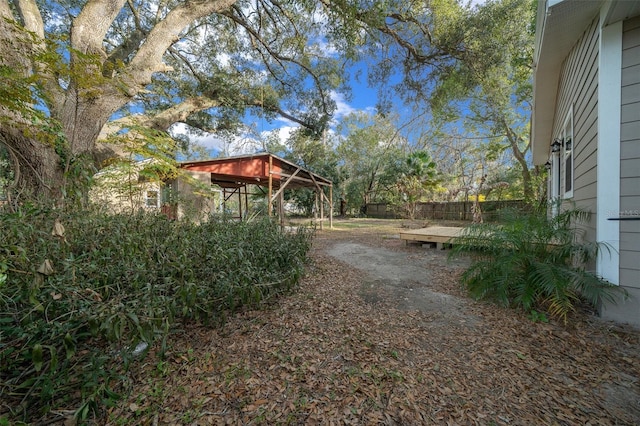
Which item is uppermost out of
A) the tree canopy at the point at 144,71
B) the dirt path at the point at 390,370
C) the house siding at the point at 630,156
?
the tree canopy at the point at 144,71

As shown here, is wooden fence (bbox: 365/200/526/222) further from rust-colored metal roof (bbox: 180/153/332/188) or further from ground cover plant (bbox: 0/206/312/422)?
Result: ground cover plant (bbox: 0/206/312/422)

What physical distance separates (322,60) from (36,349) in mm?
10041

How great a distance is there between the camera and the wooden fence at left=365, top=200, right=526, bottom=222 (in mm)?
12711

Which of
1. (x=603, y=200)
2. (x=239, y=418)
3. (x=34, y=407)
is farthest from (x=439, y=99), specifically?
(x=34, y=407)

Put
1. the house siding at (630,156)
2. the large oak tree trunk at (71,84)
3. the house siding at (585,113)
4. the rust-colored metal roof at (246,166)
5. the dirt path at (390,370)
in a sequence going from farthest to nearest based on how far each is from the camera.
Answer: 1. the rust-colored metal roof at (246,166)
2. the large oak tree trunk at (71,84)
3. the house siding at (585,113)
4. the house siding at (630,156)
5. the dirt path at (390,370)

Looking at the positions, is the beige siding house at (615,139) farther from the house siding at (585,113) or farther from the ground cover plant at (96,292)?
the ground cover plant at (96,292)

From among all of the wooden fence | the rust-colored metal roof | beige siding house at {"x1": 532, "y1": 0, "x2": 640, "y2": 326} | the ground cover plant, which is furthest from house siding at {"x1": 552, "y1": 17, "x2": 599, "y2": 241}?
the wooden fence

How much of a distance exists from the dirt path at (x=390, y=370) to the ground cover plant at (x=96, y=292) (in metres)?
0.27

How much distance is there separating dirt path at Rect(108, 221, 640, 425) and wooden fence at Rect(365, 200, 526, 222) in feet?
32.5

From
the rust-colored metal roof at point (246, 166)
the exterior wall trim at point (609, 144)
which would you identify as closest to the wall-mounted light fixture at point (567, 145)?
the exterior wall trim at point (609, 144)

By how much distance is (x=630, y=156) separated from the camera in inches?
90.2

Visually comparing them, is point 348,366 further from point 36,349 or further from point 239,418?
point 36,349

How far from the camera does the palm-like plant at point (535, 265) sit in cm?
242

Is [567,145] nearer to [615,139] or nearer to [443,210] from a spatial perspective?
[615,139]
